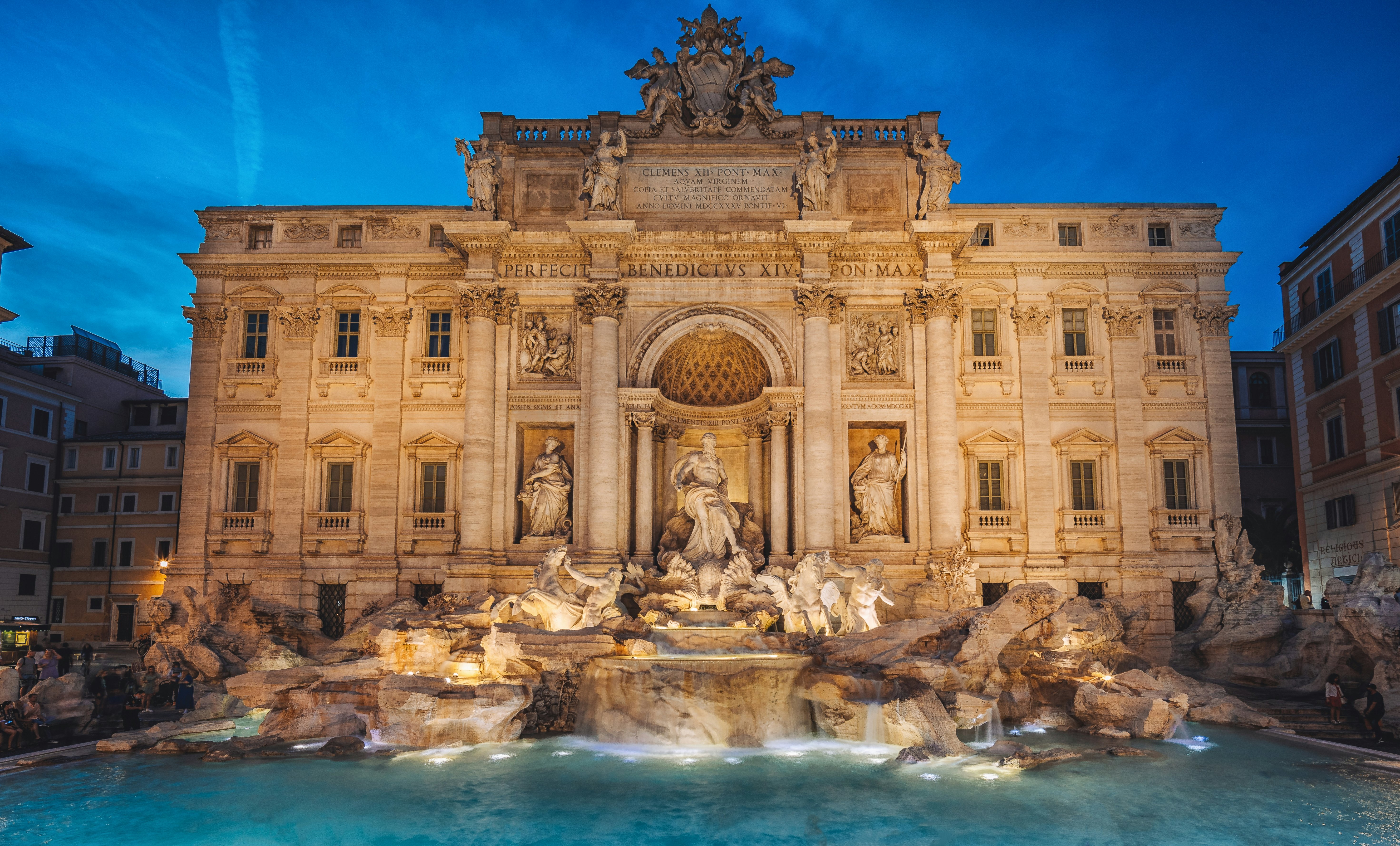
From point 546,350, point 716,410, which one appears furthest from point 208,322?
point 716,410

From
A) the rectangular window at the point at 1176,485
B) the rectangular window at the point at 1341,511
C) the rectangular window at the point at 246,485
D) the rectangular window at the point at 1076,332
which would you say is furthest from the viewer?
the rectangular window at the point at 1341,511

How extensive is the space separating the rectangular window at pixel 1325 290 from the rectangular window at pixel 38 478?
47.7 metres

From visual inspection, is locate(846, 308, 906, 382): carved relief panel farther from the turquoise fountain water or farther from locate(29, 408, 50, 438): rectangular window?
locate(29, 408, 50, 438): rectangular window

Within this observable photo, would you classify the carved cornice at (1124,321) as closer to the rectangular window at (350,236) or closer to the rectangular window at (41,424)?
the rectangular window at (350,236)

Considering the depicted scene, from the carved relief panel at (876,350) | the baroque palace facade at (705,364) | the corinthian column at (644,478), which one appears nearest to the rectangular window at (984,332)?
the baroque palace facade at (705,364)

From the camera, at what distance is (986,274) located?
1115 inches

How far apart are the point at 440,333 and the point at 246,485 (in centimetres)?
744

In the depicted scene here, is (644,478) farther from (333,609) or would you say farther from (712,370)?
(333,609)

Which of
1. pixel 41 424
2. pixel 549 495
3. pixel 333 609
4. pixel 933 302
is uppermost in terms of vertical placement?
pixel 933 302

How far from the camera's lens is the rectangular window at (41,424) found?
3578cm

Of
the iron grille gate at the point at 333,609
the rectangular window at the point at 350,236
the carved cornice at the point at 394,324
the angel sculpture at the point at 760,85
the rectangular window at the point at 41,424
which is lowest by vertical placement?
the iron grille gate at the point at 333,609

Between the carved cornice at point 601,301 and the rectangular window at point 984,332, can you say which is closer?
the carved cornice at point 601,301

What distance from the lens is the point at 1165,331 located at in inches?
1125

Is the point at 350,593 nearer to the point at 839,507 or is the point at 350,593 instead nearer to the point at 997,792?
the point at 839,507
